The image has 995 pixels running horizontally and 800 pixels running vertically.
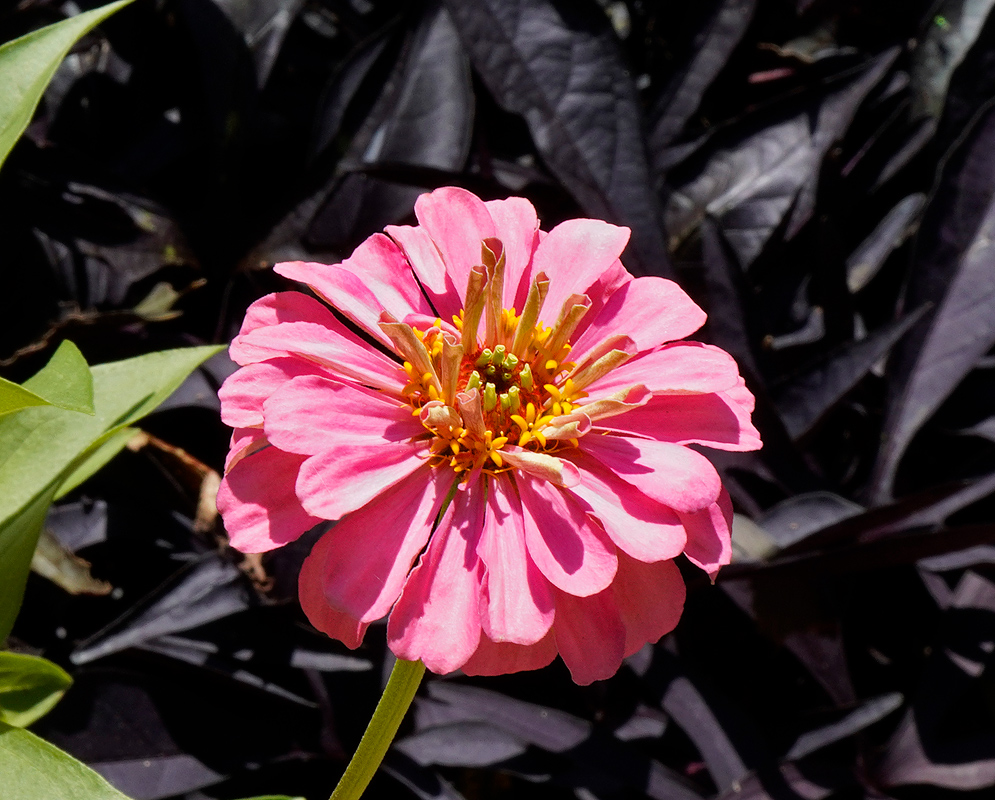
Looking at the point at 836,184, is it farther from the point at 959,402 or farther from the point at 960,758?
the point at 960,758

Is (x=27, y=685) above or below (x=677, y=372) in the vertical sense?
below

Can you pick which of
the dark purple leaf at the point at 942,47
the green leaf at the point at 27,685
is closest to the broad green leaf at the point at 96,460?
the green leaf at the point at 27,685

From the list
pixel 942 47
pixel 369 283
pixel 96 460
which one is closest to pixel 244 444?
pixel 369 283

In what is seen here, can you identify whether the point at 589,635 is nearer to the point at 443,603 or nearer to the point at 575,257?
the point at 443,603

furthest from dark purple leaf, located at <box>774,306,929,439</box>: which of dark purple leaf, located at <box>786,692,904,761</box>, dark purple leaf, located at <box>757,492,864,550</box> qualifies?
dark purple leaf, located at <box>786,692,904,761</box>

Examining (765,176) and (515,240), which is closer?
(515,240)

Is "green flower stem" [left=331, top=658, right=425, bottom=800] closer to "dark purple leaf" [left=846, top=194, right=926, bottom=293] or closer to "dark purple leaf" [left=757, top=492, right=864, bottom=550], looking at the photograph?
"dark purple leaf" [left=757, top=492, right=864, bottom=550]

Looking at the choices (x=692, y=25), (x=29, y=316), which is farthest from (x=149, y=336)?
(x=692, y=25)
